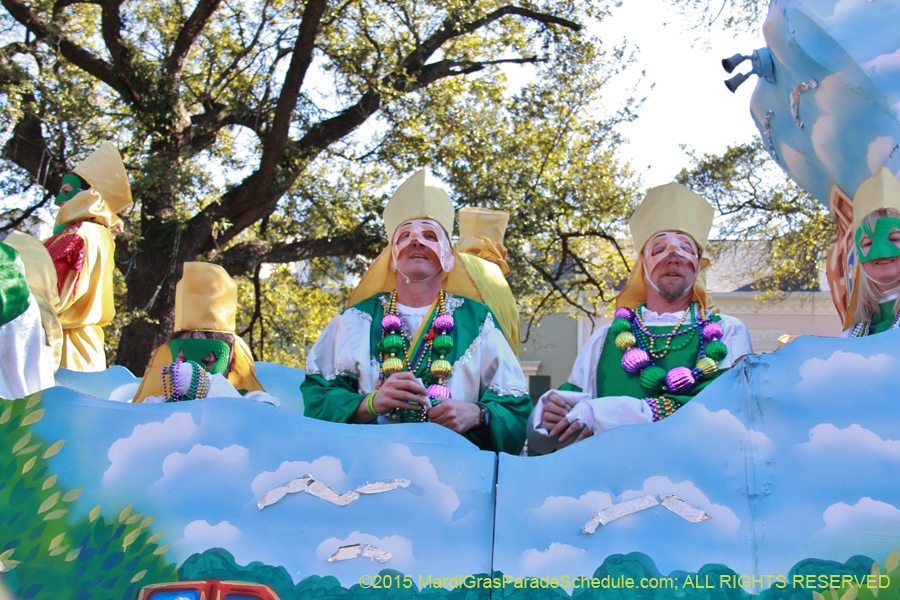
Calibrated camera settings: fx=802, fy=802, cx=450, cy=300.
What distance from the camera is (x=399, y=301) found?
10.9 feet

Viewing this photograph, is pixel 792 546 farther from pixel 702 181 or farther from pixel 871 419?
pixel 702 181

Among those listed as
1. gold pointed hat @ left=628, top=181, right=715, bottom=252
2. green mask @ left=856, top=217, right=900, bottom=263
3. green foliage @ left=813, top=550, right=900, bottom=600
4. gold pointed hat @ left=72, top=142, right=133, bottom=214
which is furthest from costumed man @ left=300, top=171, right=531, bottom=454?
gold pointed hat @ left=72, top=142, right=133, bottom=214

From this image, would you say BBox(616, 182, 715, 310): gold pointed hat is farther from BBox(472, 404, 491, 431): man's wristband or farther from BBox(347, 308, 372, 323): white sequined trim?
BBox(347, 308, 372, 323): white sequined trim

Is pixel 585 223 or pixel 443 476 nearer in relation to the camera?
pixel 443 476

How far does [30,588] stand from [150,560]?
331 millimetres

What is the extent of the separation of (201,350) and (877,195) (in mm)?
2676

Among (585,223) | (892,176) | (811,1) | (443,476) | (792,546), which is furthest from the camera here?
(585,223)

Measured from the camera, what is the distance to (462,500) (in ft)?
7.30

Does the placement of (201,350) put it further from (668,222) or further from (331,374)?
(668,222)

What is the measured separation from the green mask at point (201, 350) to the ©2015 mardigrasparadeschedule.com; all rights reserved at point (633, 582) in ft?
4.77

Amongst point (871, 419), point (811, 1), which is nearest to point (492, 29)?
point (811, 1)

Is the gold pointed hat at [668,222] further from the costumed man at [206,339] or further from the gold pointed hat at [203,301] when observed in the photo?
the gold pointed hat at [203,301]

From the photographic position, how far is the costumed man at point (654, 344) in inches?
106

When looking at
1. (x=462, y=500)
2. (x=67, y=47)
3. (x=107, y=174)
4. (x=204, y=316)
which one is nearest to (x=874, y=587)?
(x=462, y=500)
